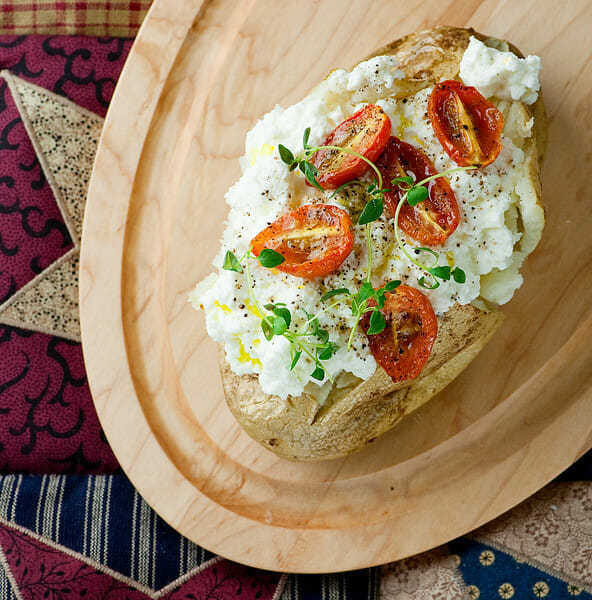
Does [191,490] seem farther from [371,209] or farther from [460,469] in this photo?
[371,209]

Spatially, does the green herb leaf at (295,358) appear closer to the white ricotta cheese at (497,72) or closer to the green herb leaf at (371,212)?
the green herb leaf at (371,212)

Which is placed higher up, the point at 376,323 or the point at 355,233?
the point at 355,233

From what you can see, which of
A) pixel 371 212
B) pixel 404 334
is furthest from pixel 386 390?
pixel 371 212

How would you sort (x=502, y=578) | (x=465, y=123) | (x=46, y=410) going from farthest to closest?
(x=46, y=410), (x=502, y=578), (x=465, y=123)

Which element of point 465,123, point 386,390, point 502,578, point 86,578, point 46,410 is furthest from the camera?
point 46,410

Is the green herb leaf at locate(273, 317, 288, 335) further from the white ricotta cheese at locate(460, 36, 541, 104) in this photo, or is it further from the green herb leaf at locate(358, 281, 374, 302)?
the white ricotta cheese at locate(460, 36, 541, 104)

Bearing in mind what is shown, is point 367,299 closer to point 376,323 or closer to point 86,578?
point 376,323

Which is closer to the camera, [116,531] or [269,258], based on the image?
[269,258]
